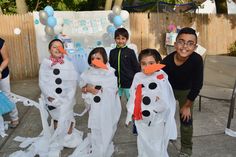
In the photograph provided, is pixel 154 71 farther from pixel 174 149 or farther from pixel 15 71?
pixel 15 71

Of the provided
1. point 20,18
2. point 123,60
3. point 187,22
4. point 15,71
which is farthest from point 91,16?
point 123,60

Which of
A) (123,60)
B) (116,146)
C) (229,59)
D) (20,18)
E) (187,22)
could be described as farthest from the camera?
(187,22)

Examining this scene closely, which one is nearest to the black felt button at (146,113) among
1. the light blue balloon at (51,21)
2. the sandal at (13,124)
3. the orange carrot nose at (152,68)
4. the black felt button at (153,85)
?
the black felt button at (153,85)

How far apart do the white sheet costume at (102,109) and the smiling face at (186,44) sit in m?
0.85

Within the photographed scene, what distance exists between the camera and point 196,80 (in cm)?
307

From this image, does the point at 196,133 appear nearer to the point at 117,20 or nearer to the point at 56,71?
the point at 56,71

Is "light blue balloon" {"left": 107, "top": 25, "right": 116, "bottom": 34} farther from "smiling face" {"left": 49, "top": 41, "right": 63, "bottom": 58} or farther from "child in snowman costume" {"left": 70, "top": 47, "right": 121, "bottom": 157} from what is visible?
"child in snowman costume" {"left": 70, "top": 47, "right": 121, "bottom": 157}

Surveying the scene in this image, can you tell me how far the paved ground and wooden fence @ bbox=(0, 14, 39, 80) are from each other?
296 centimetres

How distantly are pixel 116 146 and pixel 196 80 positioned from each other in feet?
4.64

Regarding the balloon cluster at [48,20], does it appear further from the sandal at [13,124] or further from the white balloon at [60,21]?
the sandal at [13,124]

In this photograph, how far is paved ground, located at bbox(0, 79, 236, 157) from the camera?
369 cm

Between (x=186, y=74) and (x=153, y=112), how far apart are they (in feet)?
1.84

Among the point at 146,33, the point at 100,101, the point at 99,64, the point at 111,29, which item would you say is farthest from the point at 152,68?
the point at 146,33

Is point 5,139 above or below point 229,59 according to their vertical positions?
below
